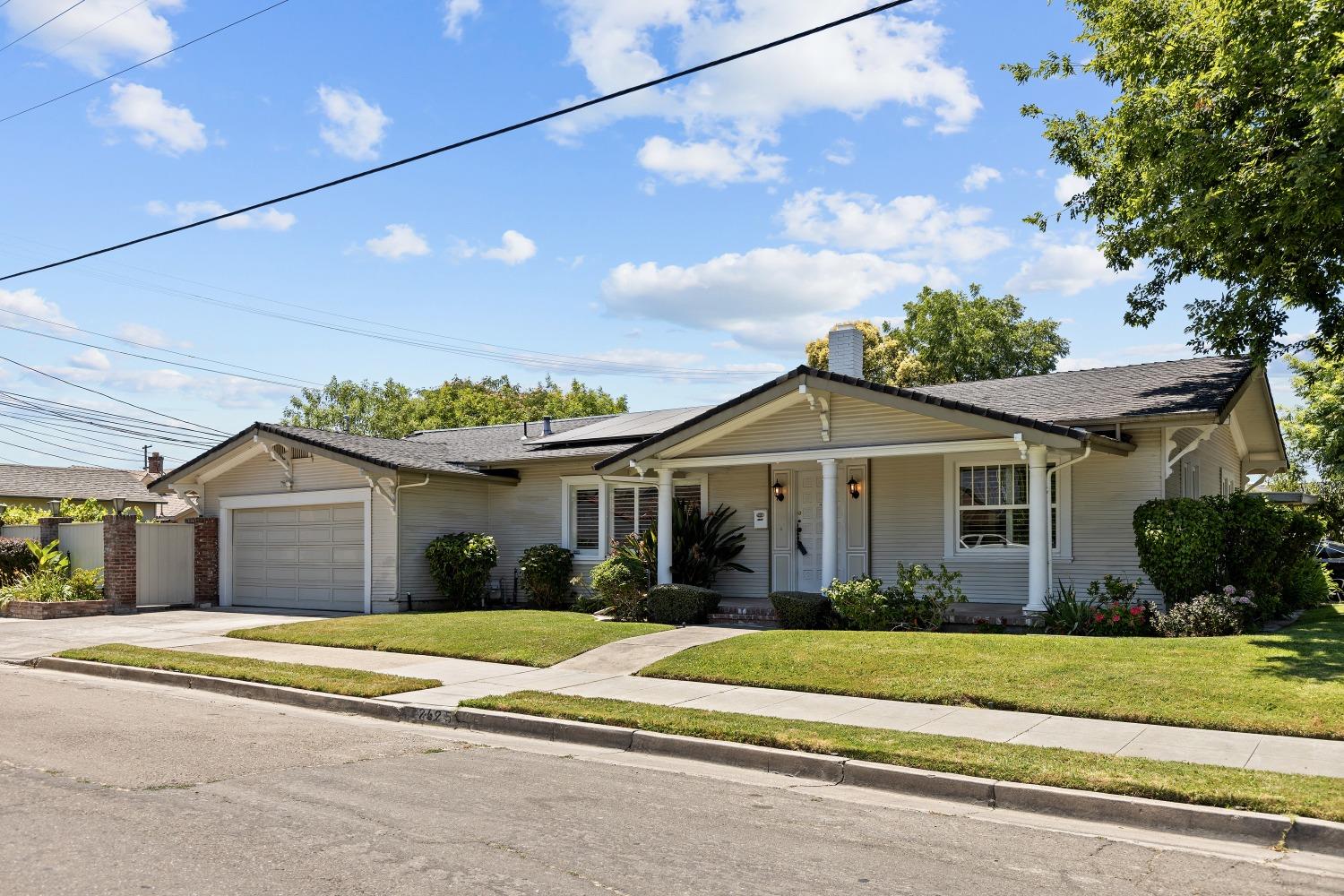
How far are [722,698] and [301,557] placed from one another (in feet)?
46.7

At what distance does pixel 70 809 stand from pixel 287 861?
192cm

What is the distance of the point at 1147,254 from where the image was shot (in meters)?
16.1

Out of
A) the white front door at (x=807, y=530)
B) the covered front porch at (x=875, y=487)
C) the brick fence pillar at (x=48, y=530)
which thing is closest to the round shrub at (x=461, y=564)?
the covered front porch at (x=875, y=487)

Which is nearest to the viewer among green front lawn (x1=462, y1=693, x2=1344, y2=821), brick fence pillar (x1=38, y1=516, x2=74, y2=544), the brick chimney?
green front lawn (x1=462, y1=693, x2=1344, y2=821)

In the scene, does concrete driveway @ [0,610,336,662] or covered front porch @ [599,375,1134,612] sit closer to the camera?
covered front porch @ [599,375,1134,612]

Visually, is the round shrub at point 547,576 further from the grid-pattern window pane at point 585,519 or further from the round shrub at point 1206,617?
the round shrub at point 1206,617

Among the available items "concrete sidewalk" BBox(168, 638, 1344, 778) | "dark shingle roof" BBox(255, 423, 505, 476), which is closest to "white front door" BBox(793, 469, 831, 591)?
"concrete sidewalk" BBox(168, 638, 1344, 778)

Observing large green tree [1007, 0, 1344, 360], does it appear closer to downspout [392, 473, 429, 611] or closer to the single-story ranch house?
the single-story ranch house

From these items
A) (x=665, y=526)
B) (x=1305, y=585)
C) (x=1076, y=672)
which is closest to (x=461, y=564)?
(x=665, y=526)

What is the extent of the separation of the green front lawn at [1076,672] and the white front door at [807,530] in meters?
4.11

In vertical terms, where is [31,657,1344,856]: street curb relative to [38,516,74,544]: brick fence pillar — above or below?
below

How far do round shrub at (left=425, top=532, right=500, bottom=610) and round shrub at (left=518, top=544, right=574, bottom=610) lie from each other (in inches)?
29.7

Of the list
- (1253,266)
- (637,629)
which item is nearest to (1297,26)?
(1253,266)

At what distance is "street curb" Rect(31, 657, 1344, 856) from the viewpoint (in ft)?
20.4
